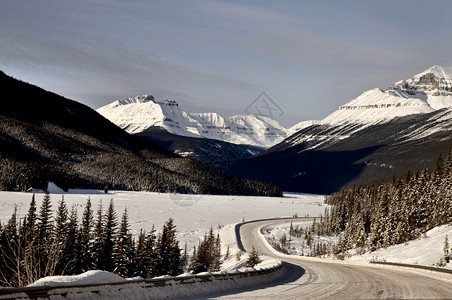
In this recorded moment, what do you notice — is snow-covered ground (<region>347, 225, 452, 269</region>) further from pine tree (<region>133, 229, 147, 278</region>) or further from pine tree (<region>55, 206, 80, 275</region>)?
pine tree (<region>55, 206, 80, 275</region>)

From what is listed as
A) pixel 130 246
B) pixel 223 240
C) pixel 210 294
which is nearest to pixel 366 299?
pixel 210 294

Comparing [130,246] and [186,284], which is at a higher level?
[186,284]

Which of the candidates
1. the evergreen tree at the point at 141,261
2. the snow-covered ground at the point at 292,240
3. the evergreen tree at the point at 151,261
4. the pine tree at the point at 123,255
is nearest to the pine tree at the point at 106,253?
the pine tree at the point at 123,255

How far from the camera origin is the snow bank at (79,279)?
9.94m

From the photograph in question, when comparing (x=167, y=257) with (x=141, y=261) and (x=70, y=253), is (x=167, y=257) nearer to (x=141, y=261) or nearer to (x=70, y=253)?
(x=141, y=261)

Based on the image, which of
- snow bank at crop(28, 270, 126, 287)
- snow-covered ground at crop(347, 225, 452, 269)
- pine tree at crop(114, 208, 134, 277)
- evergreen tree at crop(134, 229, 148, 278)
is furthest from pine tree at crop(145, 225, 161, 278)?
snow bank at crop(28, 270, 126, 287)

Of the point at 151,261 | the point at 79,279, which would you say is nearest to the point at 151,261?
the point at 151,261

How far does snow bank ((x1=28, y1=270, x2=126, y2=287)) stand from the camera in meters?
9.94

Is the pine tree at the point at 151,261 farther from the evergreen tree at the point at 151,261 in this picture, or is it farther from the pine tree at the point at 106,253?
the pine tree at the point at 106,253

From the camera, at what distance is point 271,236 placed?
9525 centimetres

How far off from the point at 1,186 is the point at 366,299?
17400 centimetres

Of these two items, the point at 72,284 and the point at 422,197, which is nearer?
the point at 72,284

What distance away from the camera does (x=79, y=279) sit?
35.1 ft

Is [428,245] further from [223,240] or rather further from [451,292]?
[223,240]
